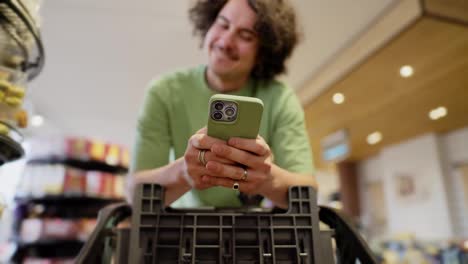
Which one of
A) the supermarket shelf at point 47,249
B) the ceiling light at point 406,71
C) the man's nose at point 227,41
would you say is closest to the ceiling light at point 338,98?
the ceiling light at point 406,71

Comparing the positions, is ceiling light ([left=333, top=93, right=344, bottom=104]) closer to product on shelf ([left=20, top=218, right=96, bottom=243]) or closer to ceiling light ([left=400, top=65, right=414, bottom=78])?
A: ceiling light ([left=400, top=65, right=414, bottom=78])

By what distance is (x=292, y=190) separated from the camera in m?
0.50

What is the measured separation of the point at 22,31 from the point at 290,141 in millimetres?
584

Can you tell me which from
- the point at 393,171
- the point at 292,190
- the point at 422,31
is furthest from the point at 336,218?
the point at 393,171

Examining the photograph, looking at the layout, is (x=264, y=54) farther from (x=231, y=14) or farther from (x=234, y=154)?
(x=234, y=154)

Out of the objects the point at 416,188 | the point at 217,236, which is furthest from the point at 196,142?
the point at 416,188

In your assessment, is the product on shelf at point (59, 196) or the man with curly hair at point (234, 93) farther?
the product on shelf at point (59, 196)

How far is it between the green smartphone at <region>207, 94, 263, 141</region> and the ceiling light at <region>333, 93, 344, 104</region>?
9.44 ft

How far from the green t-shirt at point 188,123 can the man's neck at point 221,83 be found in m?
0.01

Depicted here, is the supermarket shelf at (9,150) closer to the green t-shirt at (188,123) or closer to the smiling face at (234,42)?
the green t-shirt at (188,123)

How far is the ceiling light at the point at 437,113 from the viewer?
3.39 m

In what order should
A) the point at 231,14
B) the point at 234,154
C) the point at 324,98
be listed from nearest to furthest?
the point at 234,154, the point at 231,14, the point at 324,98

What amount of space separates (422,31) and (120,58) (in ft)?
7.57

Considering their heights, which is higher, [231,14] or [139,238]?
[231,14]
